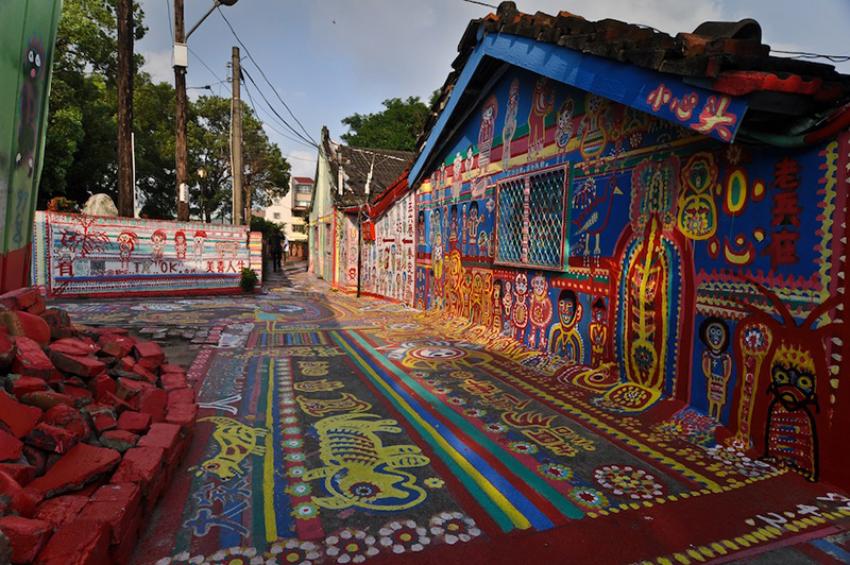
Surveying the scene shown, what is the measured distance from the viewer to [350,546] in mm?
2375

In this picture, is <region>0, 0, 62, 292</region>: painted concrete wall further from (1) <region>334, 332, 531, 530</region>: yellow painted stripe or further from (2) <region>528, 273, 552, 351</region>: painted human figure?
(2) <region>528, 273, 552, 351</region>: painted human figure

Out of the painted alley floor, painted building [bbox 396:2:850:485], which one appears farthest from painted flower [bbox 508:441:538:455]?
painted building [bbox 396:2:850:485]

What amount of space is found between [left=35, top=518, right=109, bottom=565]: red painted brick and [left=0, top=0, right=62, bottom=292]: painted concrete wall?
2.56m

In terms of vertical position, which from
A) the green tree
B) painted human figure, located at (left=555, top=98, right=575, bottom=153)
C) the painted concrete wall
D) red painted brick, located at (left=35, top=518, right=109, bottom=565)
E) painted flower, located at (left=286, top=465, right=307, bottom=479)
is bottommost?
painted flower, located at (left=286, top=465, right=307, bottom=479)

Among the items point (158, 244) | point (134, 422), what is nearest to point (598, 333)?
point (134, 422)

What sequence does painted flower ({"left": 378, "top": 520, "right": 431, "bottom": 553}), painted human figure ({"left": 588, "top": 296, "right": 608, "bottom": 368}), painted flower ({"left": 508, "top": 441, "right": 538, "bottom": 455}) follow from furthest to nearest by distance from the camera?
painted human figure ({"left": 588, "top": 296, "right": 608, "bottom": 368}), painted flower ({"left": 508, "top": 441, "right": 538, "bottom": 455}), painted flower ({"left": 378, "top": 520, "right": 431, "bottom": 553})

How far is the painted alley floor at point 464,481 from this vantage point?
2398 millimetres

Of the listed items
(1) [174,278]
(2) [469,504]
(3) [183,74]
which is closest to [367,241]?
(1) [174,278]

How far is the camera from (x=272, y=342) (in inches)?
279

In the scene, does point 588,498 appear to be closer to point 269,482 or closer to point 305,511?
point 305,511

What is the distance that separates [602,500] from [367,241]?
1213cm

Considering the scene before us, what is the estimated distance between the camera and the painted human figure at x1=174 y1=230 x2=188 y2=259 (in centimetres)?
1305

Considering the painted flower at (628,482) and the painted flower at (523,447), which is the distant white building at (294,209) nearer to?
the painted flower at (523,447)

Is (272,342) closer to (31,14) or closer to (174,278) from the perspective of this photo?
(31,14)
